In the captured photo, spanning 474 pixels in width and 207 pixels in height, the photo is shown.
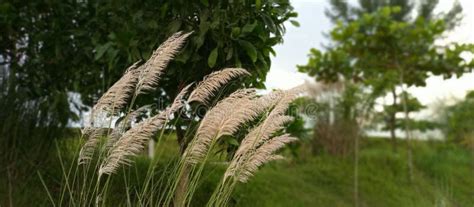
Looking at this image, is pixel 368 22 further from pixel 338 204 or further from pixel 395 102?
pixel 338 204

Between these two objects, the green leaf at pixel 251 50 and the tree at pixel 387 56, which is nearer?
the green leaf at pixel 251 50

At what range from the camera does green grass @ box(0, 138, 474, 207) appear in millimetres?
4137

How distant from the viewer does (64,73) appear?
4.34m

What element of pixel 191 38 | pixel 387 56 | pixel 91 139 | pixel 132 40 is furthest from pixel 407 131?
pixel 91 139

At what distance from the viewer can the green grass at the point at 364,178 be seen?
163 inches

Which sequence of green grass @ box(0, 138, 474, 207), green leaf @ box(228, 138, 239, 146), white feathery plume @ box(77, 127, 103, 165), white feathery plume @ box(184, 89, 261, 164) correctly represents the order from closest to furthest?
white feathery plume @ box(184, 89, 261, 164)
white feathery plume @ box(77, 127, 103, 165)
green leaf @ box(228, 138, 239, 146)
green grass @ box(0, 138, 474, 207)

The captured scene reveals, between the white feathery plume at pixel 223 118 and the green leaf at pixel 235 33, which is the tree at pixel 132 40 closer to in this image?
the green leaf at pixel 235 33

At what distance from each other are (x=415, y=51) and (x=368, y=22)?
0.64 meters

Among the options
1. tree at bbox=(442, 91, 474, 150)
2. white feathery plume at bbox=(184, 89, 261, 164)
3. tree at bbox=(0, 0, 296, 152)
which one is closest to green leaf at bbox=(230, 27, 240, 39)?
tree at bbox=(0, 0, 296, 152)

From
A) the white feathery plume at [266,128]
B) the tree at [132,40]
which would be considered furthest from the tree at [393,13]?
the white feathery plume at [266,128]

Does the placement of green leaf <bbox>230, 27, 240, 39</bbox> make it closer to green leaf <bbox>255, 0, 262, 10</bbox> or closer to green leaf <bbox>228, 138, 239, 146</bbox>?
green leaf <bbox>255, 0, 262, 10</bbox>

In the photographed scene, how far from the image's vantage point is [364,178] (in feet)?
17.5

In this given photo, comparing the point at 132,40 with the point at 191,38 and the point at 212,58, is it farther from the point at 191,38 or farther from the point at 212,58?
the point at 212,58

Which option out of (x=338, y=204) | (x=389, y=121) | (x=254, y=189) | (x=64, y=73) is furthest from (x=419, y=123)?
(x=64, y=73)
